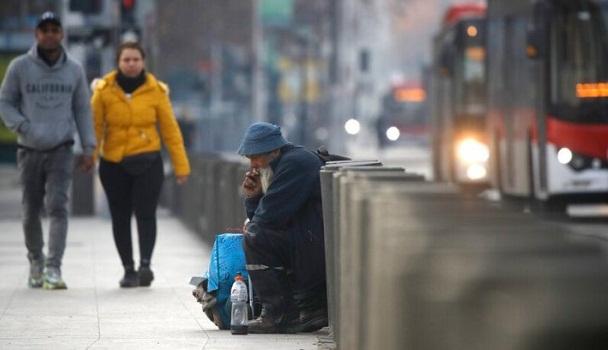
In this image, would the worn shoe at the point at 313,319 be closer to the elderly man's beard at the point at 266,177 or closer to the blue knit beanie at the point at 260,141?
the elderly man's beard at the point at 266,177

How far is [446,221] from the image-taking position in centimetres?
678

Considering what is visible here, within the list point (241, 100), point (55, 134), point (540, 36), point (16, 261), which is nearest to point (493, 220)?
point (55, 134)

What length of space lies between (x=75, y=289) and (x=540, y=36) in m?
11.0

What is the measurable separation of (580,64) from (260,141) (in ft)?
43.2

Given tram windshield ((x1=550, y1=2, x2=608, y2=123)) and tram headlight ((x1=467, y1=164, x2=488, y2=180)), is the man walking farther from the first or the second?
tram headlight ((x1=467, y1=164, x2=488, y2=180))

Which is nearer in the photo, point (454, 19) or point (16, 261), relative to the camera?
point (16, 261)

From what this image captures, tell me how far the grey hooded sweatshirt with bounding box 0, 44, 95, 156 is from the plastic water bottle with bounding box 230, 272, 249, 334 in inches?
132

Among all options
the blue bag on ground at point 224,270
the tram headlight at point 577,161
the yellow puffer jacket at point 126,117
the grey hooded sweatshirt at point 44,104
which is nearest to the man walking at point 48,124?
the grey hooded sweatshirt at point 44,104

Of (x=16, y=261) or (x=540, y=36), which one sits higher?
(x=540, y=36)

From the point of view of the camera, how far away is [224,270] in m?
10.6

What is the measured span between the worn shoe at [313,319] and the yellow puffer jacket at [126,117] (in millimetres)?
3615

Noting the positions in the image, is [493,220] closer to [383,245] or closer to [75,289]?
[383,245]

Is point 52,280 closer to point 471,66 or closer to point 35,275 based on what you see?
point 35,275

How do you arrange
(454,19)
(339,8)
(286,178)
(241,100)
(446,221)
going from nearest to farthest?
(446,221), (286,178), (454,19), (339,8), (241,100)
